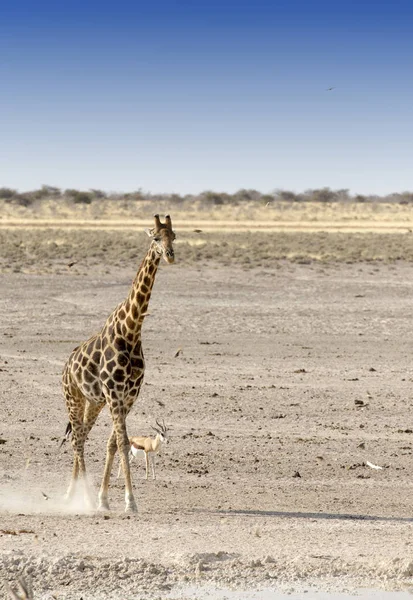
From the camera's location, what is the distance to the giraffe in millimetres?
10086

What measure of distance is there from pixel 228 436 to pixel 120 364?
3656 mm

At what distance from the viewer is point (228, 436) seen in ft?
44.4

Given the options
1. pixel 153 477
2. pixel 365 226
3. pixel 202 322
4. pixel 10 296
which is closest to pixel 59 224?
pixel 365 226

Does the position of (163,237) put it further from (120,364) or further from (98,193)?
(98,193)

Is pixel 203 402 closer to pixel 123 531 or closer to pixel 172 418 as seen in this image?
pixel 172 418

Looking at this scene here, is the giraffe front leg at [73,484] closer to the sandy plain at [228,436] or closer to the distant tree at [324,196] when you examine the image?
the sandy plain at [228,436]

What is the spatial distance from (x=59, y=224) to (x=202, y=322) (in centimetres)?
3352

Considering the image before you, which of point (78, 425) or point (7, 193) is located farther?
point (7, 193)

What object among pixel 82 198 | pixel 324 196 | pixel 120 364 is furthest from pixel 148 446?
pixel 324 196

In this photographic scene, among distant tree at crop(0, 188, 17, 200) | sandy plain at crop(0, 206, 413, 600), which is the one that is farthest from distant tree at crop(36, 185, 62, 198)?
sandy plain at crop(0, 206, 413, 600)

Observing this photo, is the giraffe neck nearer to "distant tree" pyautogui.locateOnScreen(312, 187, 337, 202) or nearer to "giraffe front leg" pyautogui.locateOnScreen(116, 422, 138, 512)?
"giraffe front leg" pyautogui.locateOnScreen(116, 422, 138, 512)

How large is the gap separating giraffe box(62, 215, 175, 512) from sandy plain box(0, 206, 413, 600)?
41 cm

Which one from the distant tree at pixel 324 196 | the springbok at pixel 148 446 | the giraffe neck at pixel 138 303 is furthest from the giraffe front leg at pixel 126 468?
the distant tree at pixel 324 196

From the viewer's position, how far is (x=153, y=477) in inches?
457
